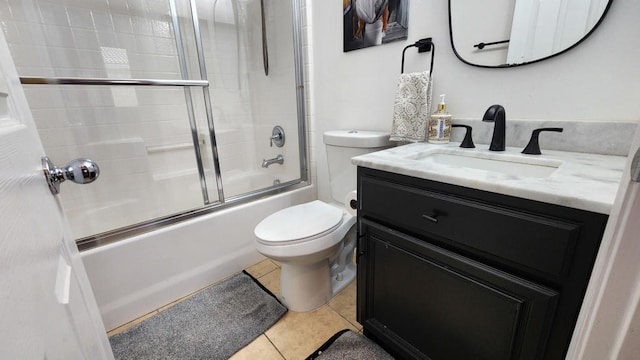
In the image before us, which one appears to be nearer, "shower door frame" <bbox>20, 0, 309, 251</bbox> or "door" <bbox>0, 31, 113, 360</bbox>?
"door" <bbox>0, 31, 113, 360</bbox>

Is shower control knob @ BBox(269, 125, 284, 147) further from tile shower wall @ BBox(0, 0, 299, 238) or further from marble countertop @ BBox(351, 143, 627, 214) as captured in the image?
marble countertop @ BBox(351, 143, 627, 214)

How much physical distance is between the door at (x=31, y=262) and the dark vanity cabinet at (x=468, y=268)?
0.76 meters

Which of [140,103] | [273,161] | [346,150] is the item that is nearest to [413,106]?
[346,150]

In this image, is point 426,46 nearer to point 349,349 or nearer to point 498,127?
point 498,127

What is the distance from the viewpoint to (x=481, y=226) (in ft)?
2.12

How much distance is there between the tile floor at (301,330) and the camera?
1.08 metres

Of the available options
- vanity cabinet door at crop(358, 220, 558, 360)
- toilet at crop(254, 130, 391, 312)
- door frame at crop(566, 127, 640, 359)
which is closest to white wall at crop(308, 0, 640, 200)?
toilet at crop(254, 130, 391, 312)

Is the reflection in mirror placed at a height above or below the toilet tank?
above

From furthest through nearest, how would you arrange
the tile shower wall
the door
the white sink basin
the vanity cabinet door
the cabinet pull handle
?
the tile shower wall, the white sink basin, the cabinet pull handle, the vanity cabinet door, the door

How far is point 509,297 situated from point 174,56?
221cm

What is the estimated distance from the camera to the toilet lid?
112cm

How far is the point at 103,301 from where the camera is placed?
116 centimetres

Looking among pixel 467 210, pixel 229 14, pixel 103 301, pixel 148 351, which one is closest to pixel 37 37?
pixel 229 14

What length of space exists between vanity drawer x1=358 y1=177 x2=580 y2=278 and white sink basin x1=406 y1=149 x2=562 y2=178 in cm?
17
